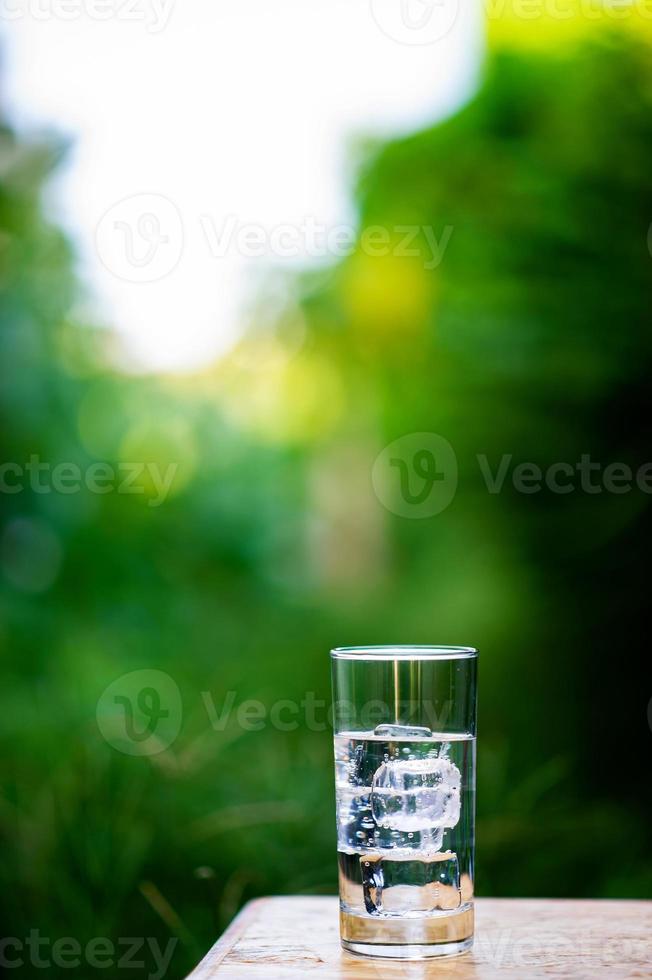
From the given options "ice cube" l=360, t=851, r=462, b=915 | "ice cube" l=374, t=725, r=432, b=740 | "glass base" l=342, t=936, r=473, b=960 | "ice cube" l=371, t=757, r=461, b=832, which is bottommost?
"glass base" l=342, t=936, r=473, b=960

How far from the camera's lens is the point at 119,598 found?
2293 millimetres

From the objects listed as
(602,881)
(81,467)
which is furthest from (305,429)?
(602,881)

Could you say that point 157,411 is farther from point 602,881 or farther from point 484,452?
point 602,881

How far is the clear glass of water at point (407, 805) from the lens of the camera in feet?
3.11

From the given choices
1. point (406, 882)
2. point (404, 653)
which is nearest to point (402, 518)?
point (404, 653)

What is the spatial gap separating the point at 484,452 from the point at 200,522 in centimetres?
63

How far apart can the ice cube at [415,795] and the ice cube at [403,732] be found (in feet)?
0.07

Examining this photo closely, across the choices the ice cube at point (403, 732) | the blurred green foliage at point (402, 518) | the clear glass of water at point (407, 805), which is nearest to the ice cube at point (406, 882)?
the clear glass of water at point (407, 805)

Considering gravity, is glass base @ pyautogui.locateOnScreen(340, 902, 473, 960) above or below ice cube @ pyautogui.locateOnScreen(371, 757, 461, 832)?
below

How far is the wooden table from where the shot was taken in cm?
91

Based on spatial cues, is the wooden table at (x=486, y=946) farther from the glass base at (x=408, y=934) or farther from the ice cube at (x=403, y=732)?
the ice cube at (x=403, y=732)

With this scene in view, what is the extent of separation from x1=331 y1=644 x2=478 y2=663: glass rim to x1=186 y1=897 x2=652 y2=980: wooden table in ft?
0.87

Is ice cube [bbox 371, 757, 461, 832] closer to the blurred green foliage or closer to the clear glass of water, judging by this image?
the clear glass of water

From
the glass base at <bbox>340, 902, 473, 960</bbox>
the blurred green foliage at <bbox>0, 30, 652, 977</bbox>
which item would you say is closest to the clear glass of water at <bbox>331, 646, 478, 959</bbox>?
the glass base at <bbox>340, 902, 473, 960</bbox>
